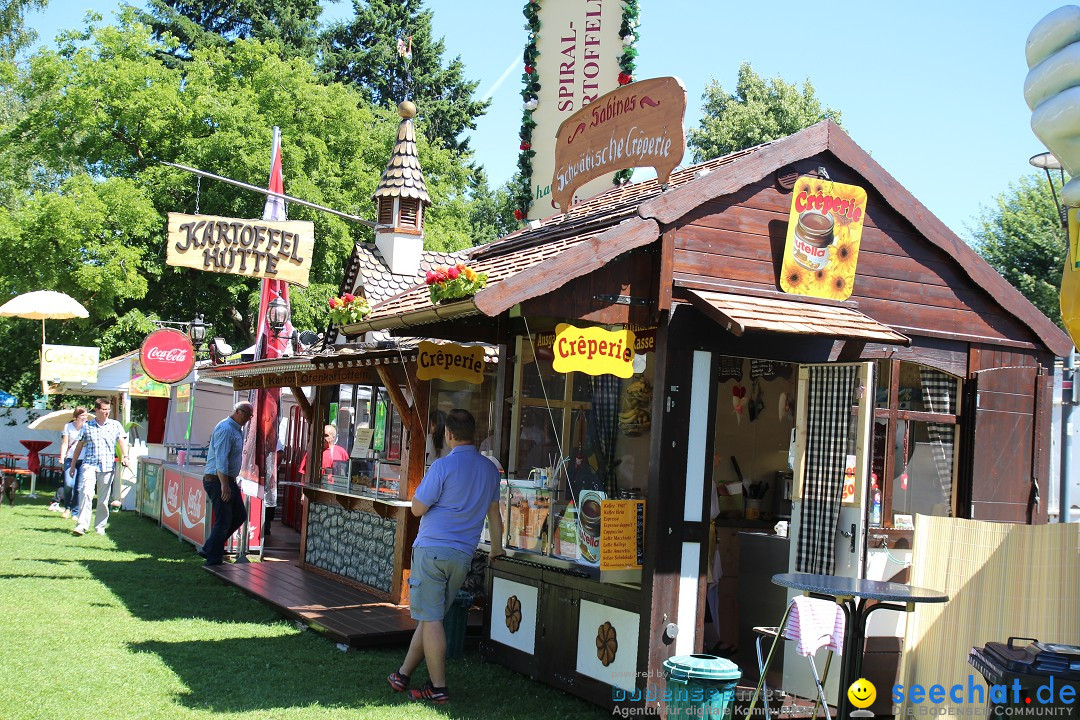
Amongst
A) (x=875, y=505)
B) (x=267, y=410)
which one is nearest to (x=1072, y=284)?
(x=875, y=505)

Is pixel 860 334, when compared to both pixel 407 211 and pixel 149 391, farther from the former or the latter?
pixel 149 391

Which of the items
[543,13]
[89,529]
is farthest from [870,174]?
[89,529]

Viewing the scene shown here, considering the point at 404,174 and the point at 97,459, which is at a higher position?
the point at 404,174

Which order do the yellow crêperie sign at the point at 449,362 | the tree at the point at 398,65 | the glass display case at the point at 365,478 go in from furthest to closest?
the tree at the point at 398,65 < the glass display case at the point at 365,478 < the yellow crêperie sign at the point at 449,362

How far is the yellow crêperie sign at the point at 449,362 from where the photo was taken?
934cm

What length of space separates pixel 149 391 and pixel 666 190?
15.8 metres

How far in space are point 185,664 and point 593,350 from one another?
3.95 metres

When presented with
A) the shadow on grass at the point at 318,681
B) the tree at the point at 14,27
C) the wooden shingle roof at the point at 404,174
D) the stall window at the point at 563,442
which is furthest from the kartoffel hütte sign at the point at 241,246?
the tree at the point at 14,27

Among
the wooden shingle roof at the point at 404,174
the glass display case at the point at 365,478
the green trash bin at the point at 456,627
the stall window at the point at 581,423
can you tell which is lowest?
the green trash bin at the point at 456,627

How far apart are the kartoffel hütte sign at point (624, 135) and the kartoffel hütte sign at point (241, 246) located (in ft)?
13.3

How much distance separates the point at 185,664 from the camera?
7.82 metres

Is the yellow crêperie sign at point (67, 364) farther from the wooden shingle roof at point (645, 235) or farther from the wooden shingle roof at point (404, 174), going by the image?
the wooden shingle roof at point (645, 235)

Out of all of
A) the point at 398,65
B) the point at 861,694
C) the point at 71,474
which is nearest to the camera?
the point at 861,694

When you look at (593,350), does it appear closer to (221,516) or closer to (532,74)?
(532,74)
